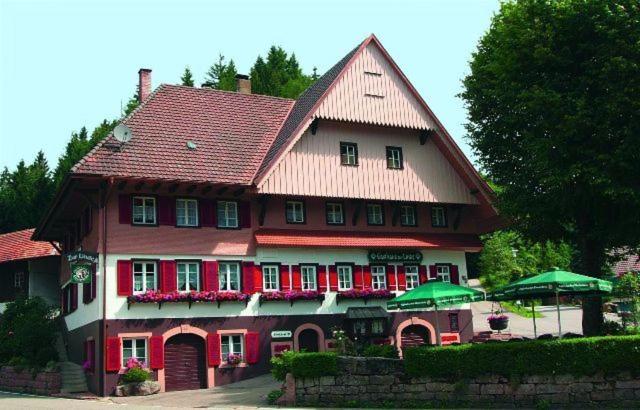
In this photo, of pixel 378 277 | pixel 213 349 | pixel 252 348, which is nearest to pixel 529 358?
pixel 252 348

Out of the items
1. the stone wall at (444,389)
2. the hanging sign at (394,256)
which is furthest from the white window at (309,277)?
the stone wall at (444,389)

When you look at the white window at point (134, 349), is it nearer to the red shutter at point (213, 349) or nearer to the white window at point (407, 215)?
the red shutter at point (213, 349)

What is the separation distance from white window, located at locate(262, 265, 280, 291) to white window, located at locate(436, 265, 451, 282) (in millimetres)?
7549

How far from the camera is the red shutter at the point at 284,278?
29.2 m

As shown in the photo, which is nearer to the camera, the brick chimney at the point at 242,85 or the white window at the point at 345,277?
the white window at the point at 345,277

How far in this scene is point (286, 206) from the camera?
3011 centimetres

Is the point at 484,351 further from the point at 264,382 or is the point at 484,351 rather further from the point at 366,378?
the point at 264,382

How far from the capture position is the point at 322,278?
30.1m

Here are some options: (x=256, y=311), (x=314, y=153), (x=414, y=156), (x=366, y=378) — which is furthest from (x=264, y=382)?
(x=414, y=156)

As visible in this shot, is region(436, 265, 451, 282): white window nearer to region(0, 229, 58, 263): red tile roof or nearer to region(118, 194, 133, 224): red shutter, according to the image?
region(118, 194, 133, 224): red shutter

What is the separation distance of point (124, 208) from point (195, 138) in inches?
177

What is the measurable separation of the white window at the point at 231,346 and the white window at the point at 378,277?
6272 millimetres

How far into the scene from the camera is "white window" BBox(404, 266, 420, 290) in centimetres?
3197

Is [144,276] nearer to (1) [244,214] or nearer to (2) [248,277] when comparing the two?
(2) [248,277]
